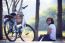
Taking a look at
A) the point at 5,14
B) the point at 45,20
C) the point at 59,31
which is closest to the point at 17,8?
the point at 5,14

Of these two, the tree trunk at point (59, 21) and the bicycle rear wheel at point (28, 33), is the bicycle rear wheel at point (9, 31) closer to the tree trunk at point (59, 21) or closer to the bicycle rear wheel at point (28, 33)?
the bicycle rear wheel at point (28, 33)

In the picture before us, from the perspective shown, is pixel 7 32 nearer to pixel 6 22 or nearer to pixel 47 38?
pixel 6 22

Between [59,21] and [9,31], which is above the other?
[59,21]

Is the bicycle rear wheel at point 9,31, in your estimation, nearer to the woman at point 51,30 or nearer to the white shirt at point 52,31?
the woman at point 51,30

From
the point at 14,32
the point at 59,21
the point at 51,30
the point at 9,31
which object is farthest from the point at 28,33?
the point at 59,21

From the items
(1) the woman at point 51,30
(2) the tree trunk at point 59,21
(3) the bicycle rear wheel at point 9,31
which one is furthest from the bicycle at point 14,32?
(2) the tree trunk at point 59,21

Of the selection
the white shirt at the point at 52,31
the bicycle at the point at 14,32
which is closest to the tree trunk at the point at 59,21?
the white shirt at the point at 52,31

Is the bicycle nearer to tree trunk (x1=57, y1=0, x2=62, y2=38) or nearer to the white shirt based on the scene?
the white shirt

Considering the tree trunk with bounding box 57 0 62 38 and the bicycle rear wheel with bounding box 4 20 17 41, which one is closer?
the tree trunk with bounding box 57 0 62 38

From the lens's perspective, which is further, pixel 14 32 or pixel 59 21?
pixel 14 32

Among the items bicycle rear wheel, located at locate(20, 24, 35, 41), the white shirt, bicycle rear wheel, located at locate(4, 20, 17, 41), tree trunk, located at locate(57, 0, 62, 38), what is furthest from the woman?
bicycle rear wheel, located at locate(4, 20, 17, 41)

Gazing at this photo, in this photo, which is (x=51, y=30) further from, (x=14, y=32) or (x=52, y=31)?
(x=14, y=32)

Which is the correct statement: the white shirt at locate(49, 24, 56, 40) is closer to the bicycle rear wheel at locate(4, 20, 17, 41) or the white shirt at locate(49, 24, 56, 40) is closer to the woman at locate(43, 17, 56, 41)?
the woman at locate(43, 17, 56, 41)

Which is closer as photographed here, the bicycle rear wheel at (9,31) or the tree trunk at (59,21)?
the tree trunk at (59,21)
